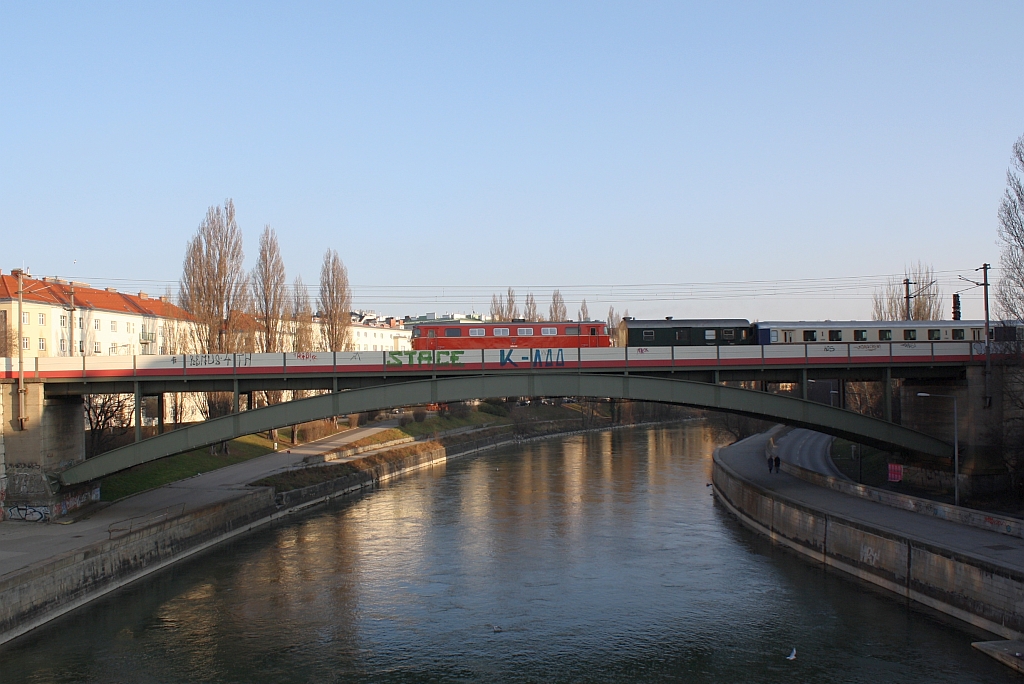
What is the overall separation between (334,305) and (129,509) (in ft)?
135

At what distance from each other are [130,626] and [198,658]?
5045mm

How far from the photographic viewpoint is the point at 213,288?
60781 mm

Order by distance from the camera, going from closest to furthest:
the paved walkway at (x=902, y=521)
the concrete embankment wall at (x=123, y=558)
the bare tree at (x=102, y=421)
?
the concrete embankment wall at (x=123, y=558) < the paved walkway at (x=902, y=521) < the bare tree at (x=102, y=421)

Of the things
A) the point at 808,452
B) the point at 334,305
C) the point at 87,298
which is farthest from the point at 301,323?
the point at 808,452

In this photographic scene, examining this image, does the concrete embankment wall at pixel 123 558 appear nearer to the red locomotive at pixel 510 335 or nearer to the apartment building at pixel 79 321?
the red locomotive at pixel 510 335

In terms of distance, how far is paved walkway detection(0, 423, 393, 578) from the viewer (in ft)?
105

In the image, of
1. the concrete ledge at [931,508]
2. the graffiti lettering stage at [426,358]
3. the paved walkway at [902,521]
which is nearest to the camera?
the paved walkway at [902,521]

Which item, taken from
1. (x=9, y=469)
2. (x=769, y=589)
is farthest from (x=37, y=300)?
(x=769, y=589)

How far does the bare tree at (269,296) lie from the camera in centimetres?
6662

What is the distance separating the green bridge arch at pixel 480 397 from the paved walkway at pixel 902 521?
13.5 feet

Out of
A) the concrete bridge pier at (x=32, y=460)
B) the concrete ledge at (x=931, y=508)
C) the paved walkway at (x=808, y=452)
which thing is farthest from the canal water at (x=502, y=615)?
the paved walkway at (x=808, y=452)

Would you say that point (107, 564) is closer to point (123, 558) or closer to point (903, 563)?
point (123, 558)

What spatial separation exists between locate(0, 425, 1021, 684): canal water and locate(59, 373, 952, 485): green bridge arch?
6.33 metres

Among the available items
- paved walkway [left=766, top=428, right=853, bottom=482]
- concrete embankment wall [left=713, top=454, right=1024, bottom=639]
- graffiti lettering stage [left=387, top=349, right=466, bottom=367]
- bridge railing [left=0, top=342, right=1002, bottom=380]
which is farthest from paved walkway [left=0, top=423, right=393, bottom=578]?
paved walkway [left=766, top=428, right=853, bottom=482]
